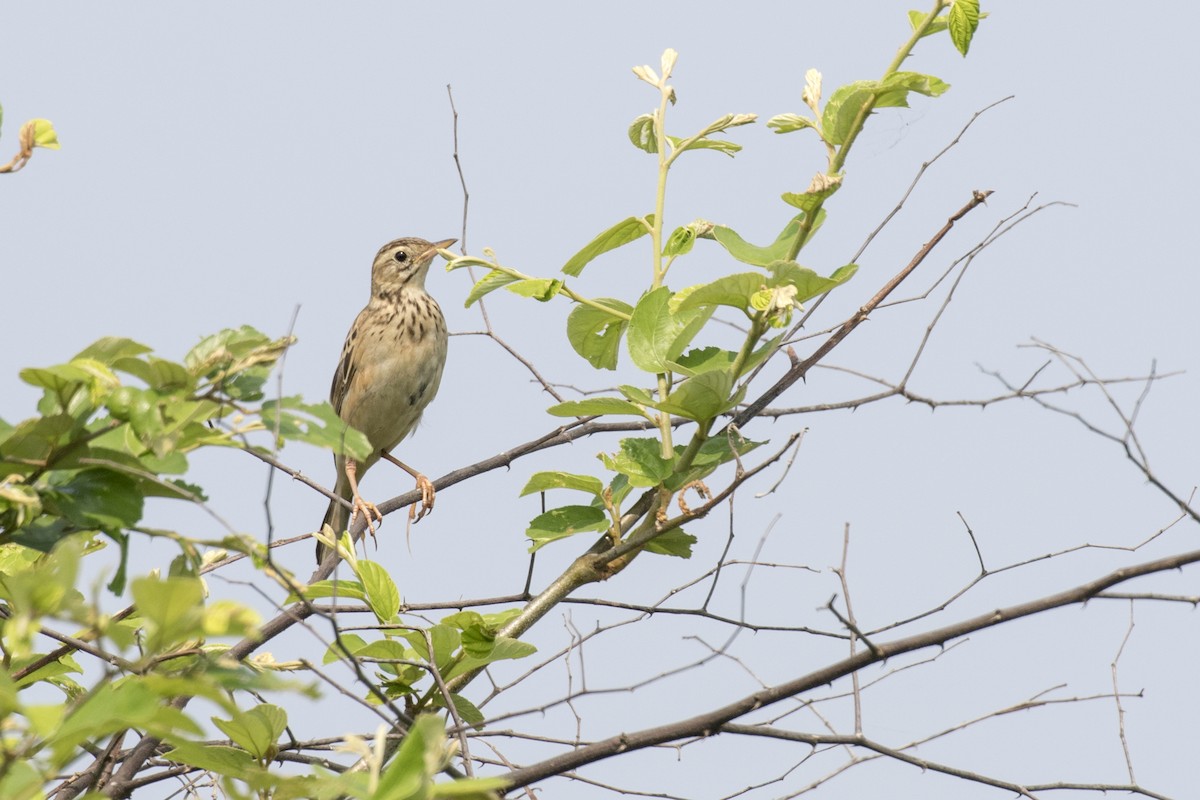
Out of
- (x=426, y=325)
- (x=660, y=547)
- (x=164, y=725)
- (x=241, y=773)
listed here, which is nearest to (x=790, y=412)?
(x=660, y=547)

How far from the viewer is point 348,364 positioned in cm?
764

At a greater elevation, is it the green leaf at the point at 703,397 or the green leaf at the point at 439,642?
the green leaf at the point at 703,397

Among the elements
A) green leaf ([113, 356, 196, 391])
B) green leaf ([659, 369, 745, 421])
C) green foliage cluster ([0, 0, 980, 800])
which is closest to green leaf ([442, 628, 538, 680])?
green foliage cluster ([0, 0, 980, 800])

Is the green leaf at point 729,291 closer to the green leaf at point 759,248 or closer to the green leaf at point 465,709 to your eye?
the green leaf at point 759,248

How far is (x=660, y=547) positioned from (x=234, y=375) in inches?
58.6

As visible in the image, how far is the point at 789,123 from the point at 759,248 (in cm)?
29

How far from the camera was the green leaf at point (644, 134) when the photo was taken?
3355mm

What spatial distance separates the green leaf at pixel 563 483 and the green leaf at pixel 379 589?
403mm

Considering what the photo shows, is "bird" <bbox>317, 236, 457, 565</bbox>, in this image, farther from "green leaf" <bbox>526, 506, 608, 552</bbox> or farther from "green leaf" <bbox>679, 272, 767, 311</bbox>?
"green leaf" <bbox>679, 272, 767, 311</bbox>

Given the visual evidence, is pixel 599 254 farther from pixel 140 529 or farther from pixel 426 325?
pixel 426 325

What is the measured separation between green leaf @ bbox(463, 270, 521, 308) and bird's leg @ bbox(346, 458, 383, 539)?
4.94ft

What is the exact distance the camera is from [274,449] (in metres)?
2.05

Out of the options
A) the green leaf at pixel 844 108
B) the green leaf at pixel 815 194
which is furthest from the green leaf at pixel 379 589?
the green leaf at pixel 844 108

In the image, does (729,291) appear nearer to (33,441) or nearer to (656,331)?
(656,331)
